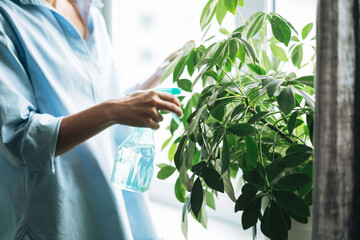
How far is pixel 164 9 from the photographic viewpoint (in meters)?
1.60

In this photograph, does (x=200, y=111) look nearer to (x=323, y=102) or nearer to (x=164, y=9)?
(x=323, y=102)

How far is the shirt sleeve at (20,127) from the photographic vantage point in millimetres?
755

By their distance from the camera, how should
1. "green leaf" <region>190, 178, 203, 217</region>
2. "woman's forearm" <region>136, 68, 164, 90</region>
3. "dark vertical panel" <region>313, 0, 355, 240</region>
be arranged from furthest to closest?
"woman's forearm" <region>136, 68, 164, 90</region>, "green leaf" <region>190, 178, 203, 217</region>, "dark vertical panel" <region>313, 0, 355, 240</region>

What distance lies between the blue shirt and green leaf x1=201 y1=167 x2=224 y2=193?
33 centimetres

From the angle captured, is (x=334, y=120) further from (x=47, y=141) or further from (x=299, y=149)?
(x=47, y=141)

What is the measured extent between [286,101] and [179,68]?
0.31m

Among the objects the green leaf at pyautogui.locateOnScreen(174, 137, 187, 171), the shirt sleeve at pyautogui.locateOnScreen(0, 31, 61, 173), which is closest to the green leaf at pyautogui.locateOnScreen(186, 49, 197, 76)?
the green leaf at pyautogui.locateOnScreen(174, 137, 187, 171)

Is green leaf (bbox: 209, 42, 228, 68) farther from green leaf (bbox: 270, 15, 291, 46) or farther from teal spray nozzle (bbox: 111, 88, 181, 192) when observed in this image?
teal spray nozzle (bbox: 111, 88, 181, 192)

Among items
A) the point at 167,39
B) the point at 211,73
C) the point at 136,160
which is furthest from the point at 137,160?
the point at 167,39

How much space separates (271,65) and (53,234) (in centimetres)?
65

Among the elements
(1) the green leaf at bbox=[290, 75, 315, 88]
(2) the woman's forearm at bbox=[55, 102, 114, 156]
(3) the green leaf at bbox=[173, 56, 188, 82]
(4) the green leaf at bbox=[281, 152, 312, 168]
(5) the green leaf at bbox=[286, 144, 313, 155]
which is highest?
(3) the green leaf at bbox=[173, 56, 188, 82]

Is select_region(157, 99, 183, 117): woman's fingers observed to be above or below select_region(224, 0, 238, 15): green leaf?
below

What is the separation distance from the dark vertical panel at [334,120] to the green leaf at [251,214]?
18 centimetres

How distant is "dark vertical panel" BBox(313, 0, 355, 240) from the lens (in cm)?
42
